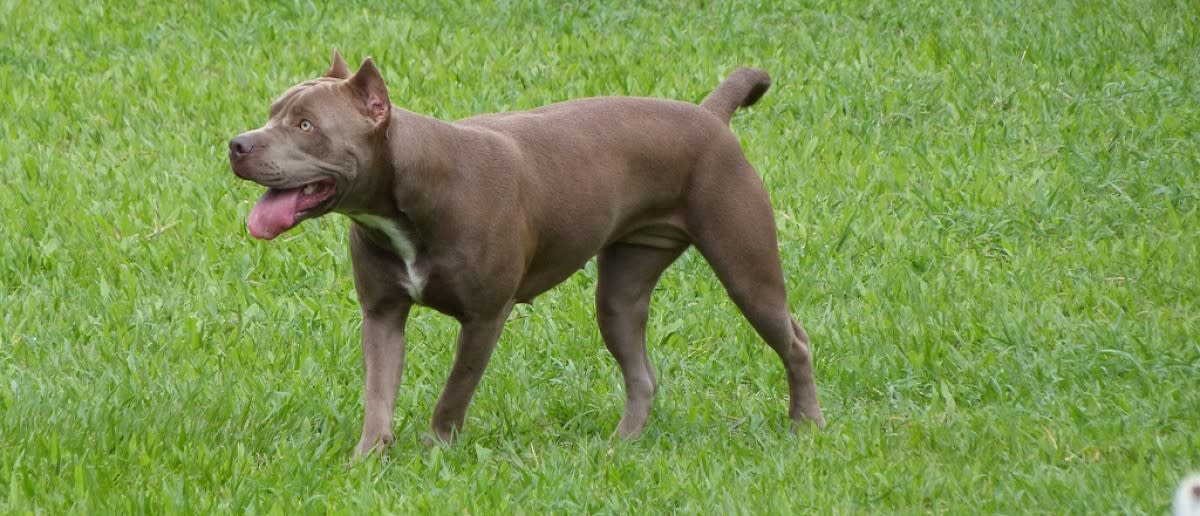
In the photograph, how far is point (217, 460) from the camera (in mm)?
5605

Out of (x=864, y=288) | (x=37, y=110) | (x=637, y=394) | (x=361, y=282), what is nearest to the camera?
(x=361, y=282)

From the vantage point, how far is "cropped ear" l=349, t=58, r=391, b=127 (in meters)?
5.54

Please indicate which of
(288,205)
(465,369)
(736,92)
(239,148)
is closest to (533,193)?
(465,369)

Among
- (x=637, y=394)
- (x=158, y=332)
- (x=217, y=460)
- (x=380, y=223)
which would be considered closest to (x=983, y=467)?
(x=637, y=394)

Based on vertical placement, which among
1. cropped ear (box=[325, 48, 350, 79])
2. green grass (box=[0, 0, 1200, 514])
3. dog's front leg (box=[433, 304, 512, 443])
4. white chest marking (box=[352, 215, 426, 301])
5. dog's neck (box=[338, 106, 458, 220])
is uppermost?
cropped ear (box=[325, 48, 350, 79])

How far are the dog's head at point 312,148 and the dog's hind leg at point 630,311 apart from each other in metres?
1.49

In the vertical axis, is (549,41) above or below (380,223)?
below

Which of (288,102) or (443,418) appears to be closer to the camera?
(288,102)

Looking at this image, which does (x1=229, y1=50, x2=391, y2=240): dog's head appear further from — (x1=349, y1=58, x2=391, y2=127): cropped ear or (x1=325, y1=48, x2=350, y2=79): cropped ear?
(x1=325, y1=48, x2=350, y2=79): cropped ear

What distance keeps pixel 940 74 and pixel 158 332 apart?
19.1 ft

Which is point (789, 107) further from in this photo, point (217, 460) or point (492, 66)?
point (217, 460)

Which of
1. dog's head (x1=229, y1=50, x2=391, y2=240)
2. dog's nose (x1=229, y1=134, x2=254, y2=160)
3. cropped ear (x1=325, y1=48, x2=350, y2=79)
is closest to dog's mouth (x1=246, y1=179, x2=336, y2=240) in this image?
dog's head (x1=229, y1=50, x2=391, y2=240)

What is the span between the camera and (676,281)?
27.3 ft

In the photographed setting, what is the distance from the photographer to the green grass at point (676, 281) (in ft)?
18.5
